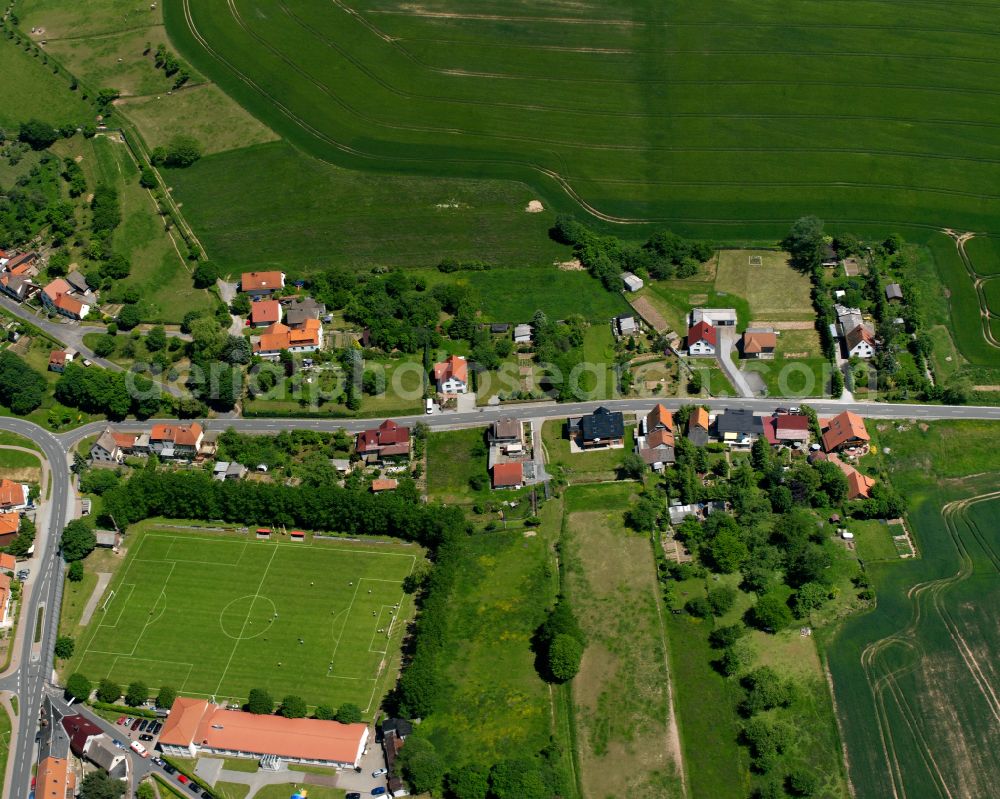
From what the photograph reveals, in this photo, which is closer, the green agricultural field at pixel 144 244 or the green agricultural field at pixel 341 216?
the green agricultural field at pixel 144 244

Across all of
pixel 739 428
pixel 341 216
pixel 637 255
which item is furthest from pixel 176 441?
pixel 739 428

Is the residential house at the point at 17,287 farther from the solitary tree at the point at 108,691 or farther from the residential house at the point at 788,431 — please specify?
the residential house at the point at 788,431

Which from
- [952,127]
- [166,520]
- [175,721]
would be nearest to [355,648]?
[175,721]

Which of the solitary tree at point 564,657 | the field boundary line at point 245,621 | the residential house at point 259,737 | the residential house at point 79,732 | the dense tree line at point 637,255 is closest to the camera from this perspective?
the residential house at point 259,737

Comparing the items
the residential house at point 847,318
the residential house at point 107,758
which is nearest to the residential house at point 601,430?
the residential house at point 847,318

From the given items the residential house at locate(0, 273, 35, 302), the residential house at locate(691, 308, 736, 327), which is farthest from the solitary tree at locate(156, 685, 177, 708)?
the residential house at locate(691, 308, 736, 327)

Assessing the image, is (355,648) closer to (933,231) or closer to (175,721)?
(175,721)

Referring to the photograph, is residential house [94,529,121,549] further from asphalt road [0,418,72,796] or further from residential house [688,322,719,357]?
residential house [688,322,719,357]
